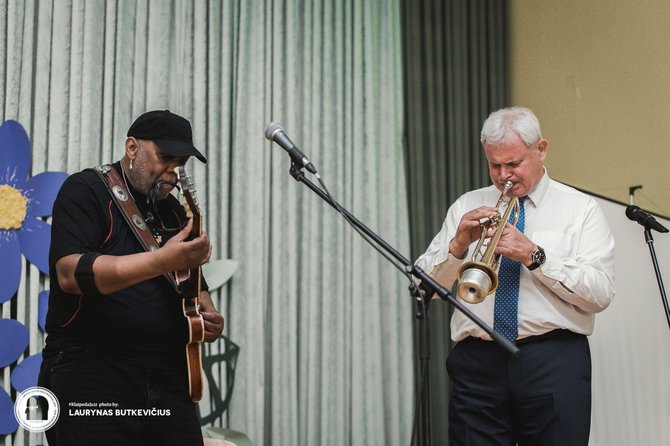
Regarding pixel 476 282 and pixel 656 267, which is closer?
pixel 476 282

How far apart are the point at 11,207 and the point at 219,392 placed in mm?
1212

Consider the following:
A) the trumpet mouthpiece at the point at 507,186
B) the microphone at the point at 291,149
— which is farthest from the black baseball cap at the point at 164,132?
the trumpet mouthpiece at the point at 507,186

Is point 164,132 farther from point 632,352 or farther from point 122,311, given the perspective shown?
point 632,352

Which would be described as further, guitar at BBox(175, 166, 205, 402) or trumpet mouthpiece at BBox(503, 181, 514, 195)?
Answer: trumpet mouthpiece at BBox(503, 181, 514, 195)

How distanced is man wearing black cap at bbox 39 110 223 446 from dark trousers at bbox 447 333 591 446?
2.79ft

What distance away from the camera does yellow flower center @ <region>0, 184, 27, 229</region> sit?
3.09 metres

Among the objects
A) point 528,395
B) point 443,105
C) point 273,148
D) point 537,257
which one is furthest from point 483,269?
point 443,105

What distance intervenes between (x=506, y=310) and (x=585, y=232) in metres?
0.38

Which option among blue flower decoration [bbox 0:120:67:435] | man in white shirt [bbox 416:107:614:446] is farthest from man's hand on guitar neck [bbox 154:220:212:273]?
blue flower decoration [bbox 0:120:67:435]

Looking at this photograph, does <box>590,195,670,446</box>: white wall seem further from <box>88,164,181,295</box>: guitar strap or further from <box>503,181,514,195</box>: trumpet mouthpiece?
<box>88,164,181,295</box>: guitar strap

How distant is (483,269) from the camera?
2.17 meters

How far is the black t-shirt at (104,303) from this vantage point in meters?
2.03

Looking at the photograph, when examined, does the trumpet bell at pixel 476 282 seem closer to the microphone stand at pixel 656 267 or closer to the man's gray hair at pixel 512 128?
the man's gray hair at pixel 512 128

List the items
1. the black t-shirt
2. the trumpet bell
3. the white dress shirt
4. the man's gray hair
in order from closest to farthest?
the black t-shirt → the trumpet bell → the white dress shirt → the man's gray hair
